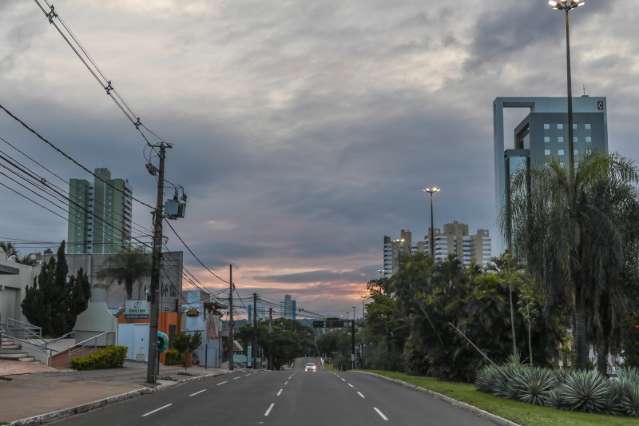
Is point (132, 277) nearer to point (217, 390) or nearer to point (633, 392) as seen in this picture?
point (217, 390)

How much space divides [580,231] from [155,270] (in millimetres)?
18168

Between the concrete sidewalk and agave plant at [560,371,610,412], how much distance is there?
13911mm

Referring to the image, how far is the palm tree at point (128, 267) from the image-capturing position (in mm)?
64938

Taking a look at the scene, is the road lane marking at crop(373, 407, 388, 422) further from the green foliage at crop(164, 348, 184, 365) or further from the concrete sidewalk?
the green foliage at crop(164, 348, 184, 365)

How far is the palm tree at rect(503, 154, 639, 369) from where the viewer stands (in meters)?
23.8

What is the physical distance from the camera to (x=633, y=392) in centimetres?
1936

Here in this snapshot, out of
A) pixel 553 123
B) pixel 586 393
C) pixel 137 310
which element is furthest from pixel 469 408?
pixel 553 123

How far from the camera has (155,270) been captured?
3200 centimetres

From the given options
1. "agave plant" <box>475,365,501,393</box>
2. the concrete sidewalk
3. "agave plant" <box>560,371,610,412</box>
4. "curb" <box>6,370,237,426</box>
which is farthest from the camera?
"agave plant" <box>475,365,501,393</box>

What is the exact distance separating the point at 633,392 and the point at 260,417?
10.2m

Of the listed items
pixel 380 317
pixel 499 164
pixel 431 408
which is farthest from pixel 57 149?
pixel 499 164

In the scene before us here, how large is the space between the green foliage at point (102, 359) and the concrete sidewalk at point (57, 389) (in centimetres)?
202

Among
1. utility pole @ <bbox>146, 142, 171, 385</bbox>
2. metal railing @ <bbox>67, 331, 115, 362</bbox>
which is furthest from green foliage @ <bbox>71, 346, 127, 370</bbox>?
utility pole @ <bbox>146, 142, 171, 385</bbox>

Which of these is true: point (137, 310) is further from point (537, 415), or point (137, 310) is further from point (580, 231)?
point (537, 415)
